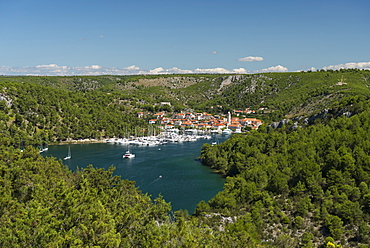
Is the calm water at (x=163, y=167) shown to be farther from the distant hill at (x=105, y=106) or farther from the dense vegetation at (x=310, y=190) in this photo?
the distant hill at (x=105, y=106)

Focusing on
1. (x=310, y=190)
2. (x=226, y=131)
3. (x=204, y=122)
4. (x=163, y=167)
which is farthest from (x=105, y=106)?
(x=310, y=190)

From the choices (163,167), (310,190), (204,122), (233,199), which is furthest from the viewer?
(204,122)

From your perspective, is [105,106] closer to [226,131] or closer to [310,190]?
[226,131]

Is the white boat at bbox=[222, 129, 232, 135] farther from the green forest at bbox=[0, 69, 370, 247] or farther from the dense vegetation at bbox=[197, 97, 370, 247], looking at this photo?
the dense vegetation at bbox=[197, 97, 370, 247]

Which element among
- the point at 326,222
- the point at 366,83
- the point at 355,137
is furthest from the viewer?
the point at 366,83

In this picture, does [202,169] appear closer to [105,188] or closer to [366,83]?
[105,188]

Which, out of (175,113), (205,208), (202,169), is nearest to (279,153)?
(202,169)
